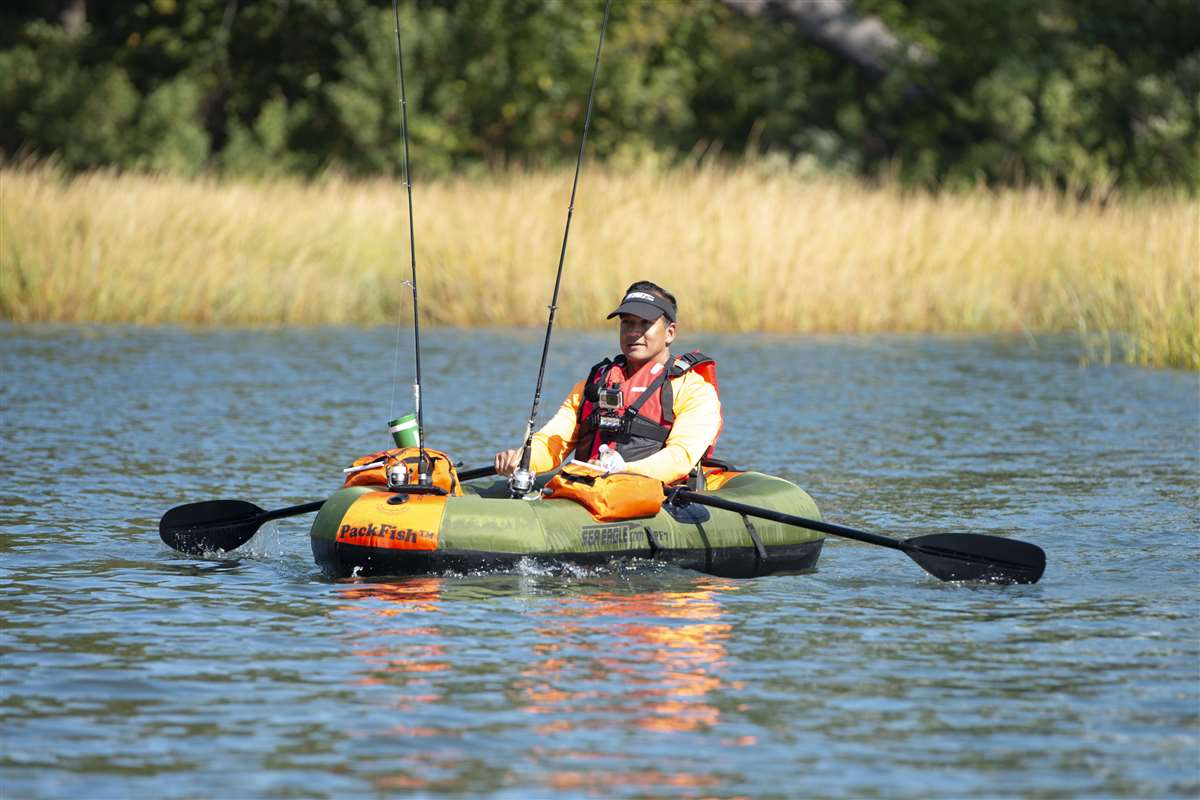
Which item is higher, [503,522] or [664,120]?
[664,120]

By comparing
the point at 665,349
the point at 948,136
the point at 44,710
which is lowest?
the point at 44,710

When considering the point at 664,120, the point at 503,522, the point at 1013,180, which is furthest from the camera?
the point at 664,120

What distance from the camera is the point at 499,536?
26.5 feet

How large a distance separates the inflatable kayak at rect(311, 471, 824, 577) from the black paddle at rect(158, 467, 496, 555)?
26.3 inches

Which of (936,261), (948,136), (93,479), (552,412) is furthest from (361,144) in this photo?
(93,479)

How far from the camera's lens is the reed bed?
1873 centimetres

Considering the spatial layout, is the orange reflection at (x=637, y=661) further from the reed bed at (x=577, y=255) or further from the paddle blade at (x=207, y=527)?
the reed bed at (x=577, y=255)

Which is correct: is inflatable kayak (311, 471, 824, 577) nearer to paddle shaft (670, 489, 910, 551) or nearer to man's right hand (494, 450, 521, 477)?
paddle shaft (670, 489, 910, 551)

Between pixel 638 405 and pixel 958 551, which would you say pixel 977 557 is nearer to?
pixel 958 551

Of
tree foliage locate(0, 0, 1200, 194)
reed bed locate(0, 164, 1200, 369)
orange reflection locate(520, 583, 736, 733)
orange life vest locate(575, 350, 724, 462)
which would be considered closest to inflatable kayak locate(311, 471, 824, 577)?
orange reflection locate(520, 583, 736, 733)

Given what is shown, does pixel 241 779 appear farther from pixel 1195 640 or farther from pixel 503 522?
pixel 1195 640

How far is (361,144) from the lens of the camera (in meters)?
32.1

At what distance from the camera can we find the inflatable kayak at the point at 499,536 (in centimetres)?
807

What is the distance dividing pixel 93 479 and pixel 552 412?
171 inches
